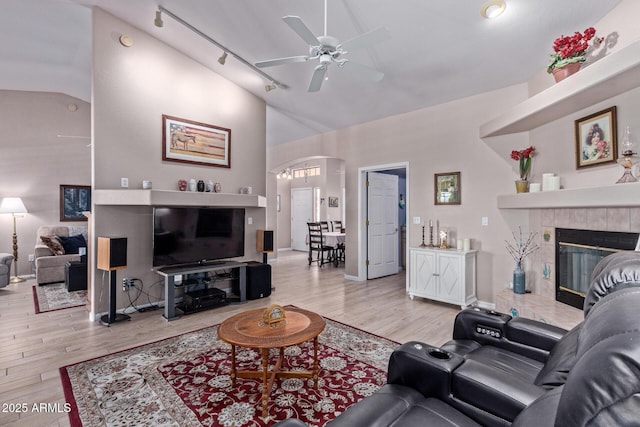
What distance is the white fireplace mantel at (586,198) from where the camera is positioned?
2.09 metres

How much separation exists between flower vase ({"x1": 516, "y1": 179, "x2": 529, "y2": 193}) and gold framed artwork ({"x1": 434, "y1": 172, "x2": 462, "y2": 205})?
0.86 m

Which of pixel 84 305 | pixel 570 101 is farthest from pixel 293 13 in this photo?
pixel 84 305

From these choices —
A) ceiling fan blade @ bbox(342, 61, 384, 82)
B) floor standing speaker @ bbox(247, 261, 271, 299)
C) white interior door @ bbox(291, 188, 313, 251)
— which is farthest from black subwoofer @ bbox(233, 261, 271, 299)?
white interior door @ bbox(291, 188, 313, 251)

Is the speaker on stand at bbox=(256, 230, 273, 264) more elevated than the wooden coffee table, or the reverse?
the speaker on stand at bbox=(256, 230, 273, 264)

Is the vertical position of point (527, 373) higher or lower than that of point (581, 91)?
lower

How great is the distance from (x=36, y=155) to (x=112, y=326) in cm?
484

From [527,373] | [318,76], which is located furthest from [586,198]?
[318,76]

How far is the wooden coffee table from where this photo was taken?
6.63 ft

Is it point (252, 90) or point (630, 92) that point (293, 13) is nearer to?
point (252, 90)

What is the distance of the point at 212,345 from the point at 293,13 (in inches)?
137

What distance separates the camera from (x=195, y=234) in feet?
14.0

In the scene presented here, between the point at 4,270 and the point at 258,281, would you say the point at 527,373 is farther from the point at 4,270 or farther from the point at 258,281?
the point at 4,270

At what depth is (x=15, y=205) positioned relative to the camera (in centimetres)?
567

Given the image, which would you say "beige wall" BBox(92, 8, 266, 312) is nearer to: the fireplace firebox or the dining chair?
the dining chair
